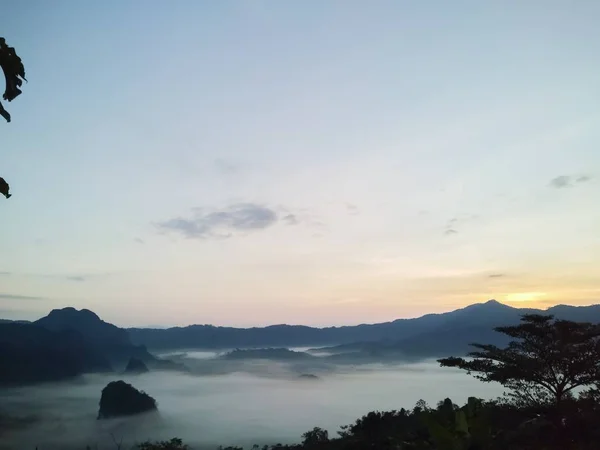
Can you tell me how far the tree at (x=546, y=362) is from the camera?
21109 millimetres

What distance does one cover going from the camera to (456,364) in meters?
21.5

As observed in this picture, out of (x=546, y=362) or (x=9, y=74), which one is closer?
(x=9, y=74)

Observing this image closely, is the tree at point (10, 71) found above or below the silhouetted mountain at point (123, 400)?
above

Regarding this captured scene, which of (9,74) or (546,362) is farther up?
(9,74)

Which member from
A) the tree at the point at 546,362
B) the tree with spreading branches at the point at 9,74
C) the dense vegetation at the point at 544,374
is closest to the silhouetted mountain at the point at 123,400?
the dense vegetation at the point at 544,374

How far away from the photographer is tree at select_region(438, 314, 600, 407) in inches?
831

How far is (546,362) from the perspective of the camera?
21.7 m

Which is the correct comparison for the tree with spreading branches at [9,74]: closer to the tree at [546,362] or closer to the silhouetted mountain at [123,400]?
the tree at [546,362]

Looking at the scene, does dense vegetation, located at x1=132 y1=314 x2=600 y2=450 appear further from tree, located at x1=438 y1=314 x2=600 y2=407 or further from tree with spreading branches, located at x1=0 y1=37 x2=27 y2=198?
tree with spreading branches, located at x1=0 y1=37 x2=27 y2=198

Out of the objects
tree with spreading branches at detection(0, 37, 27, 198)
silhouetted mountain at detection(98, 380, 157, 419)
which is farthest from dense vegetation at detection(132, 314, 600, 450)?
silhouetted mountain at detection(98, 380, 157, 419)

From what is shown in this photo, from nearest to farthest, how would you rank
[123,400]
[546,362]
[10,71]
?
[10,71] → [546,362] → [123,400]

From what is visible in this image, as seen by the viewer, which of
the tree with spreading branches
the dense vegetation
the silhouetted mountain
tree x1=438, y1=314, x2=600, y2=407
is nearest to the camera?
the tree with spreading branches

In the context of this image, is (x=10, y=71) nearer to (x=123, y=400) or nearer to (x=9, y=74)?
(x=9, y=74)

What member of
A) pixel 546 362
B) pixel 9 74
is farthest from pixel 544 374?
pixel 9 74
